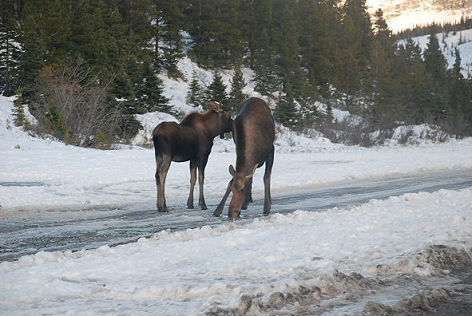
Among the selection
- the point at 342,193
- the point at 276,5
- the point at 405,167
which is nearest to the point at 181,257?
the point at 342,193

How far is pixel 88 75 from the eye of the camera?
3944 cm

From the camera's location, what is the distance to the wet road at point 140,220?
29.0 feet

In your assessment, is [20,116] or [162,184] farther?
[20,116]

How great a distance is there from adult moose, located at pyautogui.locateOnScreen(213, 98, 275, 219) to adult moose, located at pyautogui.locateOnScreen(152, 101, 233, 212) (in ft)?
5.00

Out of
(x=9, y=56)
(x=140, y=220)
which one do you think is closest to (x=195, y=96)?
(x=9, y=56)

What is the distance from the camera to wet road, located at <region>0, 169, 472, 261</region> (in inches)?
348

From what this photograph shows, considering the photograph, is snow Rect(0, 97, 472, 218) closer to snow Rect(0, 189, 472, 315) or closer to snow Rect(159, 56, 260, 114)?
snow Rect(0, 189, 472, 315)

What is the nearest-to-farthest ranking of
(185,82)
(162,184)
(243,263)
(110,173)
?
1. (243,263)
2. (162,184)
3. (110,173)
4. (185,82)

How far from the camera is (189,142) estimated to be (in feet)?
43.6

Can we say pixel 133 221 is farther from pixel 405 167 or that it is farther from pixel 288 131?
pixel 288 131

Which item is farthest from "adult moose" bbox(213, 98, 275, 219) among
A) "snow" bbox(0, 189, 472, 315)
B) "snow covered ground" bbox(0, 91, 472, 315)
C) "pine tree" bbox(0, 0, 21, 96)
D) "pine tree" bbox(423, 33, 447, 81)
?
"pine tree" bbox(423, 33, 447, 81)

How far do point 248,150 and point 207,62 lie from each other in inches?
1919

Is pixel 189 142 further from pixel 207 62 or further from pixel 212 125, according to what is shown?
pixel 207 62

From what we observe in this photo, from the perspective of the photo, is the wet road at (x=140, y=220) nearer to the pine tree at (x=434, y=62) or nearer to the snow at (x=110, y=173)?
the snow at (x=110, y=173)
